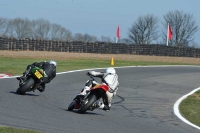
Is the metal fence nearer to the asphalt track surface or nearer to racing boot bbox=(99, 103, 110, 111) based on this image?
the asphalt track surface

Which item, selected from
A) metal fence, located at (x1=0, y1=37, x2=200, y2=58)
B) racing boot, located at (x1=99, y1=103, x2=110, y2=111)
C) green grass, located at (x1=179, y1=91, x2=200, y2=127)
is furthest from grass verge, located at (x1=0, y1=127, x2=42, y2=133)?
metal fence, located at (x1=0, y1=37, x2=200, y2=58)

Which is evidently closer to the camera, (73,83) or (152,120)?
(152,120)

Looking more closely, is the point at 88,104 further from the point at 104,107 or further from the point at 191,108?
the point at 191,108

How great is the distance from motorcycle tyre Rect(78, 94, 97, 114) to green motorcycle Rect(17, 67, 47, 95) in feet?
11.1

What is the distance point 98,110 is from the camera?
1465 cm

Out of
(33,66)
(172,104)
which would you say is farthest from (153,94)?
(33,66)

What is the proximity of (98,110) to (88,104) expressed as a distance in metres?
1.46

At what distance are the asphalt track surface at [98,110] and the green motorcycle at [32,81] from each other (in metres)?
0.23

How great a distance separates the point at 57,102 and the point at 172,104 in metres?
3.84

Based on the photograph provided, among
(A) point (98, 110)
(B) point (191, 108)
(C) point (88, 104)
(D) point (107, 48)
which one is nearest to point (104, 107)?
(C) point (88, 104)

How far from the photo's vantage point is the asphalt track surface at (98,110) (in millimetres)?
11234

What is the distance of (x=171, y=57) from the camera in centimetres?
4872

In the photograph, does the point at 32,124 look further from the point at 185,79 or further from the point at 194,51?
the point at 194,51

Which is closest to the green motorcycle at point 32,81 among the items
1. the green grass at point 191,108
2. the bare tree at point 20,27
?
the green grass at point 191,108
